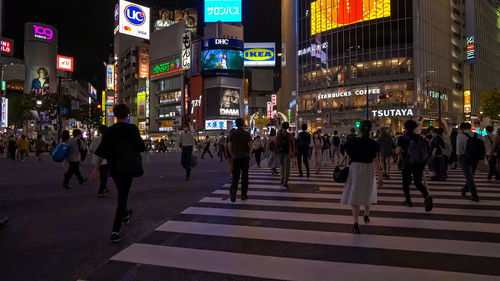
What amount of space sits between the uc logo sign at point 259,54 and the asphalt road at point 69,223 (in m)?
65.5

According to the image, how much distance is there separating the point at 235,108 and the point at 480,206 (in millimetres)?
67749

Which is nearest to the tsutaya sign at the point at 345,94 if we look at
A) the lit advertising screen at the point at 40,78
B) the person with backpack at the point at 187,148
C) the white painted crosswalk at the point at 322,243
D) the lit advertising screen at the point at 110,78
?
the person with backpack at the point at 187,148

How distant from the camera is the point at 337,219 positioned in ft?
19.1

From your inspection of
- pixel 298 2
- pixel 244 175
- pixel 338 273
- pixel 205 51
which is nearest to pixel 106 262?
pixel 338 273

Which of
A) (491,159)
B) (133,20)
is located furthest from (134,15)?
(491,159)

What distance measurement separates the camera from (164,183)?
35.6 ft

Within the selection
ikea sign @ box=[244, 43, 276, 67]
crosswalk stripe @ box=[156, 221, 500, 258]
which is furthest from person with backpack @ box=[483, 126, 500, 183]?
ikea sign @ box=[244, 43, 276, 67]

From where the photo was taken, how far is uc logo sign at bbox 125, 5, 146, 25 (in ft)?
274

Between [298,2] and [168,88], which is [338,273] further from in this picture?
[168,88]

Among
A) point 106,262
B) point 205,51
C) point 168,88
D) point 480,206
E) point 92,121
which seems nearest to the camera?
point 106,262

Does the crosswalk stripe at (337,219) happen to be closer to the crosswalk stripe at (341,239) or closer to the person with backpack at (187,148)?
the crosswalk stripe at (341,239)

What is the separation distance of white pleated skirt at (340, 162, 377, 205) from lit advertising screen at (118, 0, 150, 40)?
86553 millimetres

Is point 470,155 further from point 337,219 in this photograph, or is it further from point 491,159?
point 491,159

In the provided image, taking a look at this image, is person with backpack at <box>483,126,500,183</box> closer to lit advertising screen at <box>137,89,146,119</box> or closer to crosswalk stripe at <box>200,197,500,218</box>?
Result: crosswalk stripe at <box>200,197,500,218</box>
